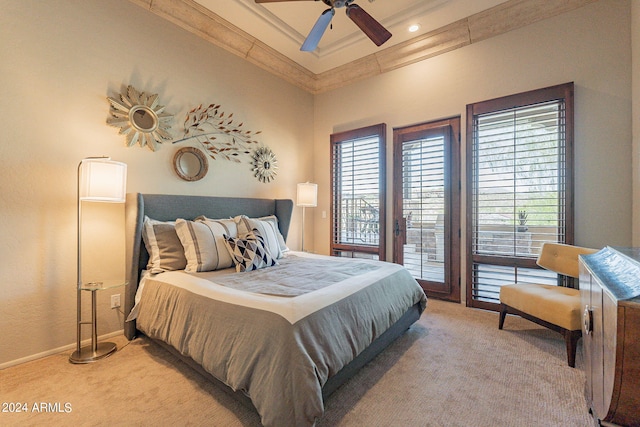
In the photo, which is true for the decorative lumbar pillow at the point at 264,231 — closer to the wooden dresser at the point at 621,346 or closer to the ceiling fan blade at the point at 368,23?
the ceiling fan blade at the point at 368,23

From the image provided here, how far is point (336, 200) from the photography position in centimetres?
459

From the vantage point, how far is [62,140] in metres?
2.33

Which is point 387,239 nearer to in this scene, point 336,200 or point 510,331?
point 336,200

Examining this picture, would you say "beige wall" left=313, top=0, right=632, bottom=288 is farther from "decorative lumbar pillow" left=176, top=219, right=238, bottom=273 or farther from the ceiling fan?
"decorative lumbar pillow" left=176, top=219, right=238, bottom=273

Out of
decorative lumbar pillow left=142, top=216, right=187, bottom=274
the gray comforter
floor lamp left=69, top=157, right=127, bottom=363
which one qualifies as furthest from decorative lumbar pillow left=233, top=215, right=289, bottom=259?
floor lamp left=69, top=157, right=127, bottom=363

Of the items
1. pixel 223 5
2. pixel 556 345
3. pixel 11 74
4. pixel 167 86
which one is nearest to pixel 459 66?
pixel 223 5

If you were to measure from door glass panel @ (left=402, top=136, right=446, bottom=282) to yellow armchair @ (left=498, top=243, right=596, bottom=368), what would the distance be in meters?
1.04

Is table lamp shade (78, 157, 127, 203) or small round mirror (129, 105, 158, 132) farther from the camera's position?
small round mirror (129, 105, 158, 132)

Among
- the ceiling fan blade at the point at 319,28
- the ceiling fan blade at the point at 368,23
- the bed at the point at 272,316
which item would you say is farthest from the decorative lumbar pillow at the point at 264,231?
the ceiling fan blade at the point at 368,23

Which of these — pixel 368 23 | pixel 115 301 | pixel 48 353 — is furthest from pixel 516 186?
pixel 48 353

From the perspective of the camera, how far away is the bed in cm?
133

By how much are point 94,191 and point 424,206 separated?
353 cm

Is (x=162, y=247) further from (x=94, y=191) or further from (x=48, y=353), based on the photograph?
(x=48, y=353)

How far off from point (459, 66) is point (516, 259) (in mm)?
2439
